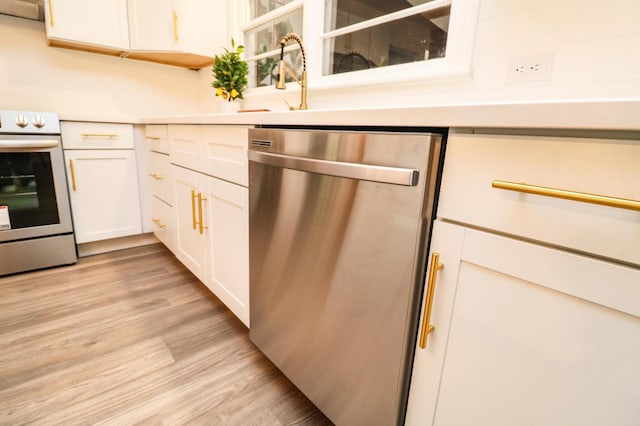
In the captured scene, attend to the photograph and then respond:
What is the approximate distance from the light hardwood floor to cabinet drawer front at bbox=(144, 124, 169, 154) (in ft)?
2.65

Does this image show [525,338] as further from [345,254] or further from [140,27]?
[140,27]

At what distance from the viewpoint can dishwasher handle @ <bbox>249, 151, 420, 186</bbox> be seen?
0.60m

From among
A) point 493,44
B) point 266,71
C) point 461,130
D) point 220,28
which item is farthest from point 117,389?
point 220,28

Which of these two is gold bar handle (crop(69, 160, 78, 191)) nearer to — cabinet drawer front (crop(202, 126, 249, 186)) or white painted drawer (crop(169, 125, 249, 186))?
white painted drawer (crop(169, 125, 249, 186))

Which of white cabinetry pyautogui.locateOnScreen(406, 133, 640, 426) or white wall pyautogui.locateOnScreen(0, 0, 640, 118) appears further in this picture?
white wall pyautogui.locateOnScreen(0, 0, 640, 118)

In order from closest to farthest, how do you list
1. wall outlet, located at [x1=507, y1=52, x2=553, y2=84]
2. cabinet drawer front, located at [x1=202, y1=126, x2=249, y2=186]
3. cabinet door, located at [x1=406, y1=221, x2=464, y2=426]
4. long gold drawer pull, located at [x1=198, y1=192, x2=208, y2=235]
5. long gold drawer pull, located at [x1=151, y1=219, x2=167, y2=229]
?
1. cabinet door, located at [x1=406, y1=221, x2=464, y2=426]
2. wall outlet, located at [x1=507, y1=52, x2=553, y2=84]
3. cabinet drawer front, located at [x1=202, y1=126, x2=249, y2=186]
4. long gold drawer pull, located at [x1=198, y1=192, x2=208, y2=235]
5. long gold drawer pull, located at [x1=151, y1=219, x2=167, y2=229]

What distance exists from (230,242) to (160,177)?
99cm

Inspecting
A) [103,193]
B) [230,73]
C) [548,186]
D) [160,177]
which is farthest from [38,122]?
[548,186]

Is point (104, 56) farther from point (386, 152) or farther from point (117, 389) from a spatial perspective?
point (386, 152)

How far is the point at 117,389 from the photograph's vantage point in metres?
1.06

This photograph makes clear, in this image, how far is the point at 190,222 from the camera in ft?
5.32

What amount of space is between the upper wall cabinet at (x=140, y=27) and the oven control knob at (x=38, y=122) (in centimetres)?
58

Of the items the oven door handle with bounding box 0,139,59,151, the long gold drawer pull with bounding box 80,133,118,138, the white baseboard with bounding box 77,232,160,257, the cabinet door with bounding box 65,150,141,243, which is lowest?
the white baseboard with bounding box 77,232,160,257

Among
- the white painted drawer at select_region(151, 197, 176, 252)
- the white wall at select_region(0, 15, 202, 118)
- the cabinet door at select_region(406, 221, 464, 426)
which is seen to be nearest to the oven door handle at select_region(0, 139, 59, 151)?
the white wall at select_region(0, 15, 202, 118)
